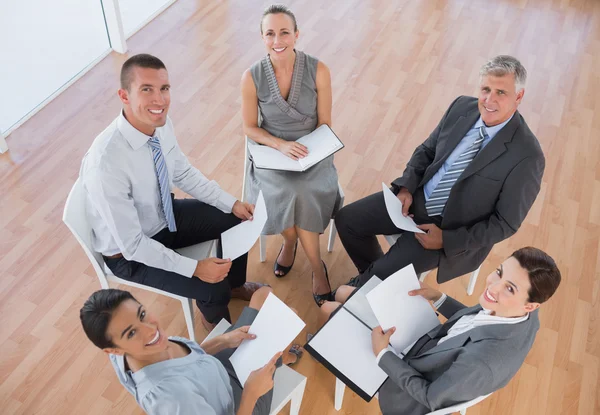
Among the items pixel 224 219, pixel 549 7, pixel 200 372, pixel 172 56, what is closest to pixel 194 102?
pixel 172 56

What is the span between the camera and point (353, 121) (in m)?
4.11

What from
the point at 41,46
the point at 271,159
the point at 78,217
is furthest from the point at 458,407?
the point at 41,46

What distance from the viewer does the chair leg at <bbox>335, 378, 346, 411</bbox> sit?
2.46m

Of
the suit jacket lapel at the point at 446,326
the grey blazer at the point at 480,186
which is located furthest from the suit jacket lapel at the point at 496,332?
the grey blazer at the point at 480,186

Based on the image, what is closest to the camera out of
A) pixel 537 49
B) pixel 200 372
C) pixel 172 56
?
pixel 200 372

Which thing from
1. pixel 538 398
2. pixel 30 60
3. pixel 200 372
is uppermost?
pixel 200 372

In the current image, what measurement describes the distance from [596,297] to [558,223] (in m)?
0.57

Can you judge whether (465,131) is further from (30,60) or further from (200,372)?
(30,60)

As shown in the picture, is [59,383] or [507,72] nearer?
[507,72]

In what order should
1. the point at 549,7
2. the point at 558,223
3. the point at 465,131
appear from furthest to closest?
the point at 549,7
the point at 558,223
the point at 465,131

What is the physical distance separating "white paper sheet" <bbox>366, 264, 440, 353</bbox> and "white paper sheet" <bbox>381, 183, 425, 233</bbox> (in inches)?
14.4

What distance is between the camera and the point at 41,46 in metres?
4.19

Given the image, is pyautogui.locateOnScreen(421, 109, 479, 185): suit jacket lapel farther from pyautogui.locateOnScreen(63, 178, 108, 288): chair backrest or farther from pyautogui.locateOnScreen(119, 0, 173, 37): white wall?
pyautogui.locateOnScreen(119, 0, 173, 37): white wall

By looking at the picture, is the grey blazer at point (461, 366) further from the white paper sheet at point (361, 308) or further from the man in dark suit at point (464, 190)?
the man in dark suit at point (464, 190)
